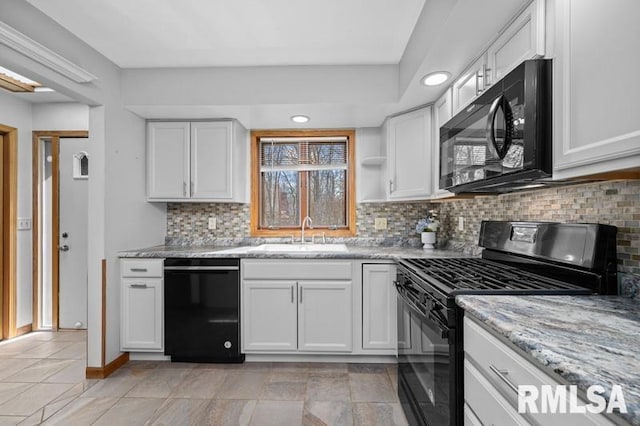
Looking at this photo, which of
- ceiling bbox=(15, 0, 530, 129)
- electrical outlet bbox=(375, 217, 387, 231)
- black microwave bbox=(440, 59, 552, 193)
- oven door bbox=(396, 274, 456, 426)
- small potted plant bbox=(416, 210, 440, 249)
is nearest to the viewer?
black microwave bbox=(440, 59, 552, 193)

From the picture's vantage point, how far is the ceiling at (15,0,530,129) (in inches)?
72.9

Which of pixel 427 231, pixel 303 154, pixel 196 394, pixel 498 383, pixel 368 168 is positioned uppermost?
pixel 303 154

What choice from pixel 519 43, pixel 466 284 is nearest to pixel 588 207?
pixel 466 284

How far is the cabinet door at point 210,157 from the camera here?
2992mm

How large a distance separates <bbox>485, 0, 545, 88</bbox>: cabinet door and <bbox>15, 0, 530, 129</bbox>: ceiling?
0.21 ft

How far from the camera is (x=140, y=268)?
105 inches

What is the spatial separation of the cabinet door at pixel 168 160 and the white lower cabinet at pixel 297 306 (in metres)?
1.04

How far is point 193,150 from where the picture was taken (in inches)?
118

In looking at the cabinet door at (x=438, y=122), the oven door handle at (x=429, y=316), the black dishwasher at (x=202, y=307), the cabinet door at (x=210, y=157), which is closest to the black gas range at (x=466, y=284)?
the oven door handle at (x=429, y=316)

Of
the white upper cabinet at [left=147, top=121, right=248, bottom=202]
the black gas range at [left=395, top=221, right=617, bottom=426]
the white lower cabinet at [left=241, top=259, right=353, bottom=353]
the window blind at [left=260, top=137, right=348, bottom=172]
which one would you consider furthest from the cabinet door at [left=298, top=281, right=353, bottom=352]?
the window blind at [left=260, top=137, right=348, bottom=172]

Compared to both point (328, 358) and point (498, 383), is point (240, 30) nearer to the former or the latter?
point (498, 383)

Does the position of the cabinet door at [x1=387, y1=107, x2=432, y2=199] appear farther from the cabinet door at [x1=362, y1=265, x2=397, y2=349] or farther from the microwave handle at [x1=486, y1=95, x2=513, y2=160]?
the microwave handle at [x1=486, y1=95, x2=513, y2=160]

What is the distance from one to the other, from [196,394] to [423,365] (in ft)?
5.07

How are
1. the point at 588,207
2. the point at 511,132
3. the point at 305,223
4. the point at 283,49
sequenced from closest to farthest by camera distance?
1. the point at 511,132
2. the point at 588,207
3. the point at 283,49
4. the point at 305,223
